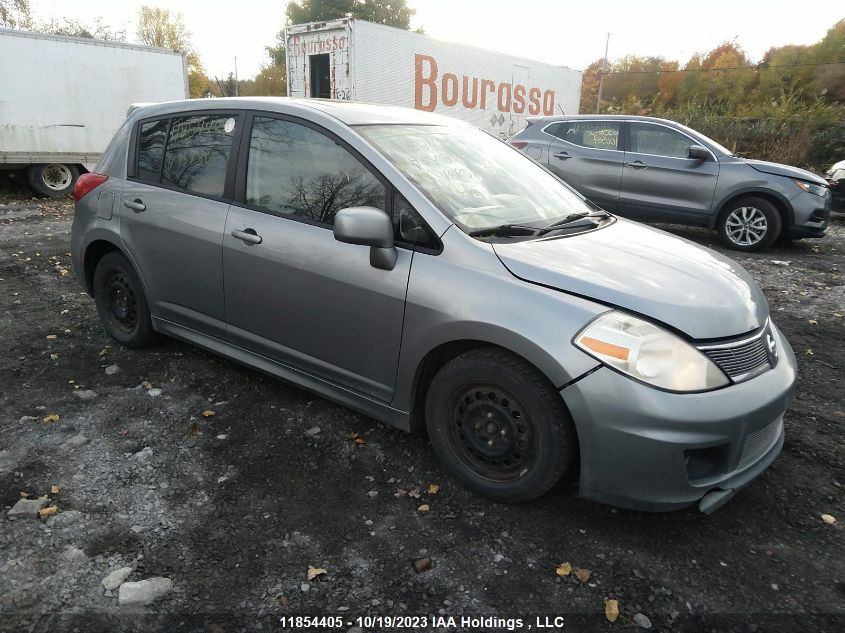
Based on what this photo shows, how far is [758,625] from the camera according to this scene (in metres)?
2.10

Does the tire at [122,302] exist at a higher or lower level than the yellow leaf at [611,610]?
higher

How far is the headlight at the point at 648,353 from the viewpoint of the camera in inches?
89.4

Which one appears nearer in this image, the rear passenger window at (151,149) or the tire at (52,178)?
the rear passenger window at (151,149)

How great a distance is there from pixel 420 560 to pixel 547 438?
0.70 meters

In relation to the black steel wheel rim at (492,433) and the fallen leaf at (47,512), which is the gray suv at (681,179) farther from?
the fallen leaf at (47,512)

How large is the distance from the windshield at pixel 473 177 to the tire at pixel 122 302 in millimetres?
2138

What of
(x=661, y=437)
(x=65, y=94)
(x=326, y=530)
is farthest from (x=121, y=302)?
(x=65, y=94)

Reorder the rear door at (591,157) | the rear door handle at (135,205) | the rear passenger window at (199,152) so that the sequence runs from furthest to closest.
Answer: the rear door at (591,157)
the rear door handle at (135,205)
the rear passenger window at (199,152)

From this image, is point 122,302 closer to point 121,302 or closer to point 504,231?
point 121,302

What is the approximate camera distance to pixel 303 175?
10.4 ft

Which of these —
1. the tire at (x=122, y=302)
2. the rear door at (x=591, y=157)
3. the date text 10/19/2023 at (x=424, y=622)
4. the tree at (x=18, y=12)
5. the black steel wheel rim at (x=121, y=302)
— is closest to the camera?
the date text 10/19/2023 at (x=424, y=622)

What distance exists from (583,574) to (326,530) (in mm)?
1064

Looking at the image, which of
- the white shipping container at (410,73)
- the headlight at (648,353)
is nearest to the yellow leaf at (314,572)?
the headlight at (648,353)

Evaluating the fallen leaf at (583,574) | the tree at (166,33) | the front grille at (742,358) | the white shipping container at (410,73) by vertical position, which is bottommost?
the fallen leaf at (583,574)
